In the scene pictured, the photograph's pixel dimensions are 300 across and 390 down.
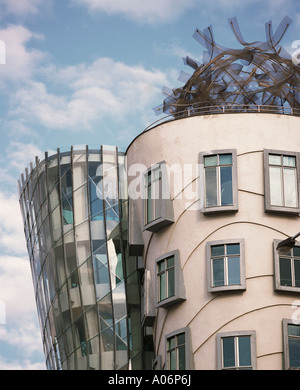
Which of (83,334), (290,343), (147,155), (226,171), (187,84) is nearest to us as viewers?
(290,343)

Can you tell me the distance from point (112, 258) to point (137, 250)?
495 centimetres

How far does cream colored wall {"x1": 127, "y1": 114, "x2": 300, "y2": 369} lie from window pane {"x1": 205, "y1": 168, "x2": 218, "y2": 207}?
487 mm

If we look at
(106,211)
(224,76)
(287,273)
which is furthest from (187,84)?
(287,273)

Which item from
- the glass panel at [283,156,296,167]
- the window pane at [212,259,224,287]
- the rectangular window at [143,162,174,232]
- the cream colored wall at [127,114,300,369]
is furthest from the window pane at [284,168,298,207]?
the rectangular window at [143,162,174,232]

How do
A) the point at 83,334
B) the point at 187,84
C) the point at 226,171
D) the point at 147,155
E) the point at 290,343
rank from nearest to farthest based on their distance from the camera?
the point at 290,343
the point at 226,171
the point at 147,155
the point at 187,84
the point at 83,334

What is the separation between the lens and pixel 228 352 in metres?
26.9

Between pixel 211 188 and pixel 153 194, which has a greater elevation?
pixel 153 194

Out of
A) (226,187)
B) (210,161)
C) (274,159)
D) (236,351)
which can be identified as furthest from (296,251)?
(210,161)

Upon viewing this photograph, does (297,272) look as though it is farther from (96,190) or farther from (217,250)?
(96,190)

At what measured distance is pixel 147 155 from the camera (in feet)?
100

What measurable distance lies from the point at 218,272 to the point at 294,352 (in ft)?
10.5

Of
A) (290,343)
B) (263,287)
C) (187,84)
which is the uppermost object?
(187,84)

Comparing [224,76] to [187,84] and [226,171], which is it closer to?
[187,84]

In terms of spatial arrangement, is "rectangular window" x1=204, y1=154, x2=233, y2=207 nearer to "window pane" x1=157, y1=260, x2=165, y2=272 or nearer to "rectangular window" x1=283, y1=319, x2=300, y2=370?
"window pane" x1=157, y1=260, x2=165, y2=272
